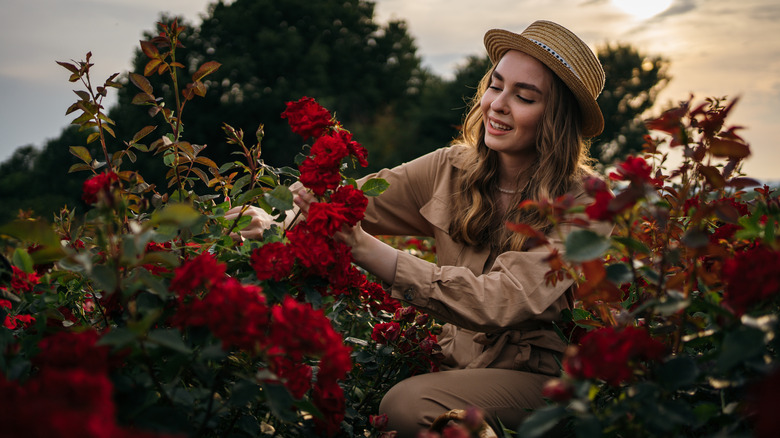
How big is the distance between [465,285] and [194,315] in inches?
36.2

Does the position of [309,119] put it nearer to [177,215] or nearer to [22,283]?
[177,215]

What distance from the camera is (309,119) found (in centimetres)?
142

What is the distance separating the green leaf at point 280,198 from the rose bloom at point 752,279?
0.89m

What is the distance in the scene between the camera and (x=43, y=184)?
2036 cm

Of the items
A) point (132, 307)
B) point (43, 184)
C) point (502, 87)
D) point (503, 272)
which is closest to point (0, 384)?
point (132, 307)

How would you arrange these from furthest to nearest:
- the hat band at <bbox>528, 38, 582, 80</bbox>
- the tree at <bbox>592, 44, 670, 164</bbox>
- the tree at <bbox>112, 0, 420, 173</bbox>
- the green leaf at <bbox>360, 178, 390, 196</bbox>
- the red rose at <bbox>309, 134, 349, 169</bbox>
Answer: the tree at <bbox>592, 44, 670, 164</bbox>, the tree at <bbox>112, 0, 420, 173</bbox>, the hat band at <bbox>528, 38, 582, 80</bbox>, the green leaf at <bbox>360, 178, 390, 196</bbox>, the red rose at <bbox>309, 134, 349, 169</bbox>

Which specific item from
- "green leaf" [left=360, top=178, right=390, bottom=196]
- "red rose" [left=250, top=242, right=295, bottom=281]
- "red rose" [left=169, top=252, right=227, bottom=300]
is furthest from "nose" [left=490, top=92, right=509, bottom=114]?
"red rose" [left=169, top=252, right=227, bottom=300]

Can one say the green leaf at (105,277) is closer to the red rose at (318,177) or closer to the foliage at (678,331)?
the red rose at (318,177)

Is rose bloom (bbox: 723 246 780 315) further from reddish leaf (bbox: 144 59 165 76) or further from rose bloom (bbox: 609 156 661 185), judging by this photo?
reddish leaf (bbox: 144 59 165 76)

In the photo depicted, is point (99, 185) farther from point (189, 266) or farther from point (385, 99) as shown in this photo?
point (385, 99)

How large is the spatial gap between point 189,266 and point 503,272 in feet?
3.60

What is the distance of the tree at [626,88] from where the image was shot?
27078 mm

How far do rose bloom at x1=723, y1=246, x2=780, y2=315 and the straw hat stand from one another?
141 cm

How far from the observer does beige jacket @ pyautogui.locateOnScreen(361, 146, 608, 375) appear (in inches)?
68.2
